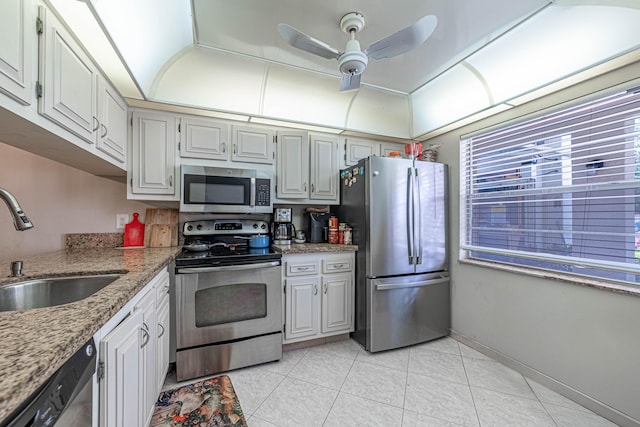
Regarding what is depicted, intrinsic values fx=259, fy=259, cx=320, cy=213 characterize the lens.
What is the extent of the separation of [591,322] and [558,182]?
97 cm

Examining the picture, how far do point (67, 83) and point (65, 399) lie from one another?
1.38 m

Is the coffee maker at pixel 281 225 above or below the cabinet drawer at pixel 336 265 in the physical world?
above

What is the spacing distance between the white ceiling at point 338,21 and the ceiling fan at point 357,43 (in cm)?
9

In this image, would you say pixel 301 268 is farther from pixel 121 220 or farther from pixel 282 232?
pixel 121 220

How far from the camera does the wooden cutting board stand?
2.33 meters

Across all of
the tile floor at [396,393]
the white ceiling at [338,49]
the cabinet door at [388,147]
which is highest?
the white ceiling at [338,49]

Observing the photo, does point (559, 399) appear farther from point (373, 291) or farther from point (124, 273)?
point (124, 273)

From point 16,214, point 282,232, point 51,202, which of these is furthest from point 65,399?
point 51,202

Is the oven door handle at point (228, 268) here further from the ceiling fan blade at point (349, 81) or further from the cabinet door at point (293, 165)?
the ceiling fan blade at point (349, 81)

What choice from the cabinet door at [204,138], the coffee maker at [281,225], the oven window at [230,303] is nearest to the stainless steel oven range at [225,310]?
the oven window at [230,303]

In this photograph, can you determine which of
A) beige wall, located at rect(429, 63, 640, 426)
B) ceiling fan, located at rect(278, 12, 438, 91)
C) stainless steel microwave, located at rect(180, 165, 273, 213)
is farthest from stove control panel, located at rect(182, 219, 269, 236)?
beige wall, located at rect(429, 63, 640, 426)

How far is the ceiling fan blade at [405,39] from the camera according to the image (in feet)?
4.34

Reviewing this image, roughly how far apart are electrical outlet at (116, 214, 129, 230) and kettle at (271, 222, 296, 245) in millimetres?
1312

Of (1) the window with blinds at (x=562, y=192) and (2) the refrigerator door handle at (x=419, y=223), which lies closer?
(1) the window with blinds at (x=562, y=192)
